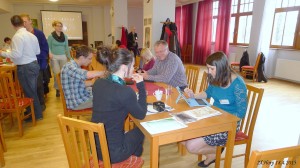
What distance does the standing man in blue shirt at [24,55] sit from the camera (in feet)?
8.29

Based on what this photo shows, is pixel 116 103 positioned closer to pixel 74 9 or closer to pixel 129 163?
pixel 129 163

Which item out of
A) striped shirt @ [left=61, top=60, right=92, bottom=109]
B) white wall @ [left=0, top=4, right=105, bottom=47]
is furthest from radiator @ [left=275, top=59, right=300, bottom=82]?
white wall @ [left=0, top=4, right=105, bottom=47]

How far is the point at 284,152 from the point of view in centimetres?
76

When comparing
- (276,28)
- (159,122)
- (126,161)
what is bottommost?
(126,161)

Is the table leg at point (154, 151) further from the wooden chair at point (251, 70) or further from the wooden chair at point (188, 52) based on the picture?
the wooden chair at point (188, 52)

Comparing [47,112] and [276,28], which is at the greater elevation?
[276,28]

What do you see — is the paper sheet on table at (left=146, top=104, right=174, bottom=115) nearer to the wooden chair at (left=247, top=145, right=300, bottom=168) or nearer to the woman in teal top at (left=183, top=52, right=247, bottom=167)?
the woman in teal top at (left=183, top=52, right=247, bottom=167)

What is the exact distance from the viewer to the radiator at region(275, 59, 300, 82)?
17.2ft

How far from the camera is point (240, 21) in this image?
693cm

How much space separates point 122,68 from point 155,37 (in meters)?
3.48

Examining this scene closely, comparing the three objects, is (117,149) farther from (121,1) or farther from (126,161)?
(121,1)

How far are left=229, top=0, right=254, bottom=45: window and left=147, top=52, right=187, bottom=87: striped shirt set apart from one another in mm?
5182

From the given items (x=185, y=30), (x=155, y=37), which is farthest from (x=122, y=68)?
(x=185, y=30)

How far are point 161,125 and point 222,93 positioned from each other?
0.70 meters
